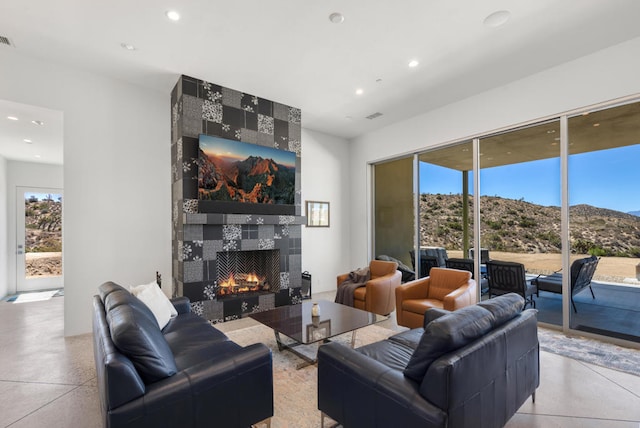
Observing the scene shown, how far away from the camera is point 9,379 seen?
2.81m

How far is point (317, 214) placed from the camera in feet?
21.4

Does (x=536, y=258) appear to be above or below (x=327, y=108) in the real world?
below

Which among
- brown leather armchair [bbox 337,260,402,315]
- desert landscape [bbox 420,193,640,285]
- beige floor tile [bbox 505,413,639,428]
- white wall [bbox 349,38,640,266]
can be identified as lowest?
beige floor tile [bbox 505,413,639,428]

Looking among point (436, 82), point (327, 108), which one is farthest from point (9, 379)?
point (436, 82)

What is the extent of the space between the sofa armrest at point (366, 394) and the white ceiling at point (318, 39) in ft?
10.2

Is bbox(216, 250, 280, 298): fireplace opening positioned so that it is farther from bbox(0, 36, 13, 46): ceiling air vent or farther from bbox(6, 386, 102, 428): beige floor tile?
bbox(0, 36, 13, 46): ceiling air vent

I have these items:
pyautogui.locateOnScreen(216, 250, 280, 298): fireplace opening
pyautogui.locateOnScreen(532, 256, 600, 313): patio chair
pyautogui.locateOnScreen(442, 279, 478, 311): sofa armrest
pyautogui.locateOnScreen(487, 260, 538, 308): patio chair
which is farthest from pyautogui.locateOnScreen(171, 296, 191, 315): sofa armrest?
pyautogui.locateOnScreen(532, 256, 600, 313): patio chair

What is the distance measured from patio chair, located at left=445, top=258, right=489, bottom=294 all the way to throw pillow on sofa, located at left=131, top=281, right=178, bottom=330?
174 inches

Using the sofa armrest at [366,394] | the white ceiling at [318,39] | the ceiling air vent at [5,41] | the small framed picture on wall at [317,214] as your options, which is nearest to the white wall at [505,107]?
the white ceiling at [318,39]

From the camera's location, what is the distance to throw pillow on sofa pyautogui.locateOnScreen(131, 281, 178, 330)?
2.68 metres

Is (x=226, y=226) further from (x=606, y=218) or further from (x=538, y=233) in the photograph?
(x=606, y=218)

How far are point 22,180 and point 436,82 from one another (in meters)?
9.01

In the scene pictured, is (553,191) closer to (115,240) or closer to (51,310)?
(115,240)

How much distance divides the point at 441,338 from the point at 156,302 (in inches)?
98.1
